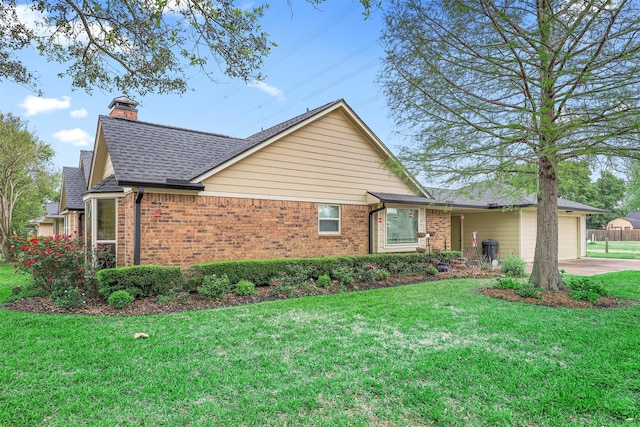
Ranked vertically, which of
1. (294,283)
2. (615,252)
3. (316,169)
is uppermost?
(316,169)

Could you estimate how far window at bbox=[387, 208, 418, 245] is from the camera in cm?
1269

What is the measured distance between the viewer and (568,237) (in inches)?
730

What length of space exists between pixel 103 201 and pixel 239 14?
715cm

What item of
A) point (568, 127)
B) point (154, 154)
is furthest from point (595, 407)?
point (154, 154)

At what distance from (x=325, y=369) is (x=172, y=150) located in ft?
30.0

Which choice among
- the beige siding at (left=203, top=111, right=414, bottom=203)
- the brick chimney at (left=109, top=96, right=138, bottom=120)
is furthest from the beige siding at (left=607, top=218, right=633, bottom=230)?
the brick chimney at (left=109, top=96, right=138, bottom=120)

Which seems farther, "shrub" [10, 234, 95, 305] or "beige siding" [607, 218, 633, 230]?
"beige siding" [607, 218, 633, 230]

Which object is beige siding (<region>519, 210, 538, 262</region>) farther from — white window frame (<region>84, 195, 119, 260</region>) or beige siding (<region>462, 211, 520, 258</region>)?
white window frame (<region>84, 195, 119, 260</region>)

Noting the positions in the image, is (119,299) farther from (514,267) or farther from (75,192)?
(75,192)

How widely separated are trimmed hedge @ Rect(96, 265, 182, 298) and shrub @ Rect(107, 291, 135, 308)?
0.37 m

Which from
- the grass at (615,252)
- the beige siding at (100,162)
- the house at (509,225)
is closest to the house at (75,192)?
the beige siding at (100,162)

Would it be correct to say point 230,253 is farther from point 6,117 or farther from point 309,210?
point 6,117

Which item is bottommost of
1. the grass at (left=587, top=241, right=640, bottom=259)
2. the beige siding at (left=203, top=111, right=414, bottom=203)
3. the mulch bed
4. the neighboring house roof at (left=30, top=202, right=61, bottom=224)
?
the grass at (left=587, top=241, right=640, bottom=259)

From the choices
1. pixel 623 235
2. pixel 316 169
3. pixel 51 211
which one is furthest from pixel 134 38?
pixel 623 235
